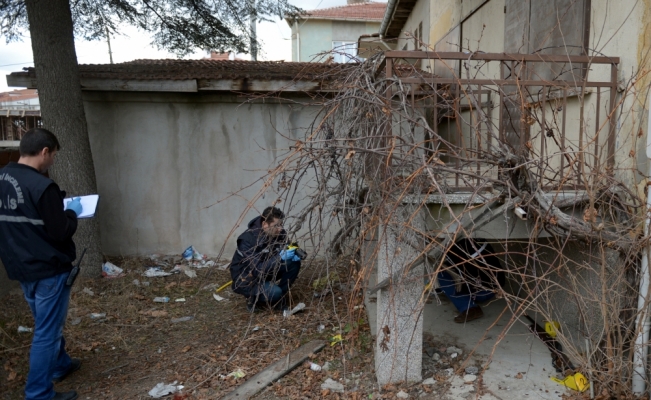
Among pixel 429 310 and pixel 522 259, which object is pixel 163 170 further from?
pixel 522 259

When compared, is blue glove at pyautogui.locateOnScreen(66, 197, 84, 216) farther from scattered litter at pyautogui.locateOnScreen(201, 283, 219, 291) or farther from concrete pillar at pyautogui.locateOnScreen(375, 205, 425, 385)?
scattered litter at pyautogui.locateOnScreen(201, 283, 219, 291)

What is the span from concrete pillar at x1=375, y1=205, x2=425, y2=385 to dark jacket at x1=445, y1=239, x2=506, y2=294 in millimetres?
Answer: 315

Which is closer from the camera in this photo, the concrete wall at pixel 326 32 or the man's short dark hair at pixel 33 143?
the man's short dark hair at pixel 33 143

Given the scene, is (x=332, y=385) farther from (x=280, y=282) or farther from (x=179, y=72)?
(x=179, y=72)

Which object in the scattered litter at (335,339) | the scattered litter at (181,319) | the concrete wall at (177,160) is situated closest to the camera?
the scattered litter at (335,339)

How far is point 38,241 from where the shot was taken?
3535mm

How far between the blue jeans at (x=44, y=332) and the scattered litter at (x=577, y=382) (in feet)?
12.8

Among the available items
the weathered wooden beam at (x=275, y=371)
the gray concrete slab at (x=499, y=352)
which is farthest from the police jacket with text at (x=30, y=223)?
the gray concrete slab at (x=499, y=352)

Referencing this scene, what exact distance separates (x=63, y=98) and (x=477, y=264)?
5.50 m

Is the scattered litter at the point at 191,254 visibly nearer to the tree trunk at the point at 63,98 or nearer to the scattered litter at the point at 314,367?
the tree trunk at the point at 63,98

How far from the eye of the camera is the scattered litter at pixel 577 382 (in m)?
3.66

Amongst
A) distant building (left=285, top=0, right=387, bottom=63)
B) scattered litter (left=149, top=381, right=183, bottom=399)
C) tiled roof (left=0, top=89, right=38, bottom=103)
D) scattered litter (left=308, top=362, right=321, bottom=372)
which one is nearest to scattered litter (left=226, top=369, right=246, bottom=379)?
scattered litter (left=149, top=381, right=183, bottom=399)

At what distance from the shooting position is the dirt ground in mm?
3963

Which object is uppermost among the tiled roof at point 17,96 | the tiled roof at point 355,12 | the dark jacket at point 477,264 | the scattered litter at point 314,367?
the tiled roof at point 355,12
